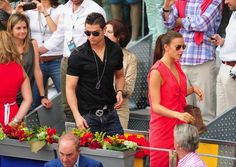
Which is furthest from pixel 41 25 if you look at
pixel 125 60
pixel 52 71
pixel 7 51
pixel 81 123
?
pixel 81 123

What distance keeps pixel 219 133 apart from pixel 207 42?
4.32ft

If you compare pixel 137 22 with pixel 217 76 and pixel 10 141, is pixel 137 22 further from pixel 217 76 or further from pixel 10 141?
pixel 10 141

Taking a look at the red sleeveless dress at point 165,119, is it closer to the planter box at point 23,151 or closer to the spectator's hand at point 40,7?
the planter box at point 23,151

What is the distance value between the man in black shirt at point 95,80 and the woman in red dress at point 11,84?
2.38 feet

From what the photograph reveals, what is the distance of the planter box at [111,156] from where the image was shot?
739cm

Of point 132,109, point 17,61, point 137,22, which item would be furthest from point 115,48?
point 137,22

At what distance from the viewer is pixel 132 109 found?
35.2 ft

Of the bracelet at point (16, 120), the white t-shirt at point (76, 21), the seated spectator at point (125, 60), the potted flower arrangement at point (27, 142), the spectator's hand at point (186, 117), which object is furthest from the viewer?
the white t-shirt at point (76, 21)

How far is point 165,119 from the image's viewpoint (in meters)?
7.66

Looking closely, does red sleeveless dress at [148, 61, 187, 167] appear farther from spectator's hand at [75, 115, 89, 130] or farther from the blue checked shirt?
the blue checked shirt

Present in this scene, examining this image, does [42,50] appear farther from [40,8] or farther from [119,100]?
[119,100]

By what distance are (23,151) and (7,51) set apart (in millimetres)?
1301

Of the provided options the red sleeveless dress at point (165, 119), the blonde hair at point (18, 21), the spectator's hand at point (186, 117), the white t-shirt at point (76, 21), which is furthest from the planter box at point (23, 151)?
the white t-shirt at point (76, 21)

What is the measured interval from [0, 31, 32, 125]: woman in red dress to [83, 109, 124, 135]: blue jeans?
817 mm
